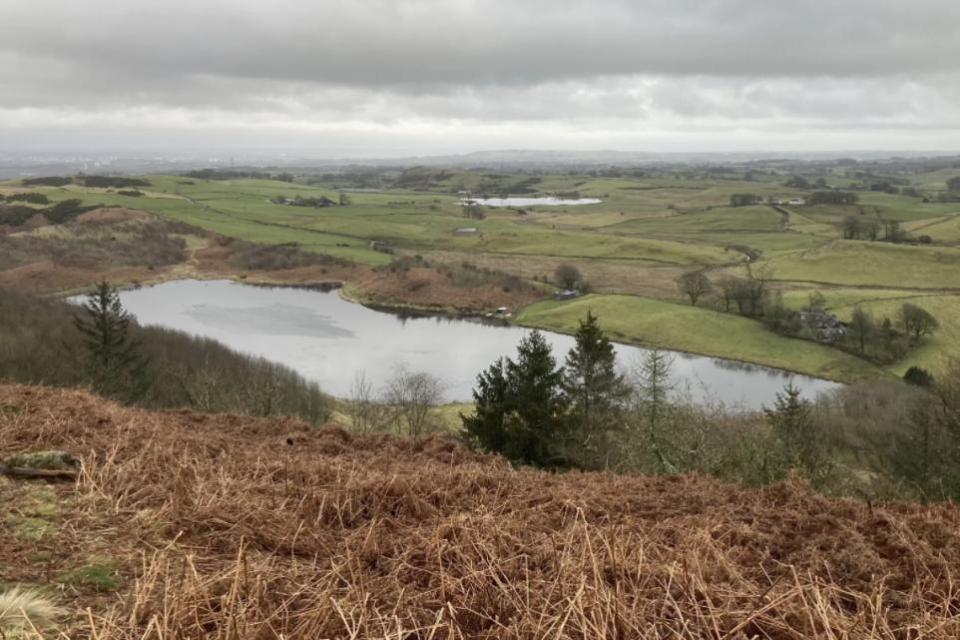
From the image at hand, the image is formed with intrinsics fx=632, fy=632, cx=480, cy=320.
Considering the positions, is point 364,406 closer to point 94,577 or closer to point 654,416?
point 654,416

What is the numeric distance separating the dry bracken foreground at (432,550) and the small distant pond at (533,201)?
155 meters

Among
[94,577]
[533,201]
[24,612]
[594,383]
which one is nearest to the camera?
[24,612]

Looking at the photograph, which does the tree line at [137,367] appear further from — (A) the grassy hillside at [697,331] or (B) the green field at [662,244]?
(B) the green field at [662,244]

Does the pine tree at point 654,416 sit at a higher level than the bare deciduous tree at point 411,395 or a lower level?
higher

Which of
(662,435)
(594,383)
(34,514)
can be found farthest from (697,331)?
(34,514)

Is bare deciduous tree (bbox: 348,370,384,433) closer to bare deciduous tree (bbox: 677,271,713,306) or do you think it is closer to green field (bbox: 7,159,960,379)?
green field (bbox: 7,159,960,379)

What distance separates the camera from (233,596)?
3.50 metres

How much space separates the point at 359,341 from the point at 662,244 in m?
55.0

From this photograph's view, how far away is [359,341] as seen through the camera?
192 feet

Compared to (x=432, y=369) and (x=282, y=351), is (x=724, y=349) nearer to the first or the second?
(x=432, y=369)

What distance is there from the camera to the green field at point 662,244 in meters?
58.8

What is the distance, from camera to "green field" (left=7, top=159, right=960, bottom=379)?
193 ft

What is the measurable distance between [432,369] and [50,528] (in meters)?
45.5

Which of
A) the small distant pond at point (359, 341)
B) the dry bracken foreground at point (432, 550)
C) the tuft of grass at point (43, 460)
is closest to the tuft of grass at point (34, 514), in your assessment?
the dry bracken foreground at point (432, 550)
